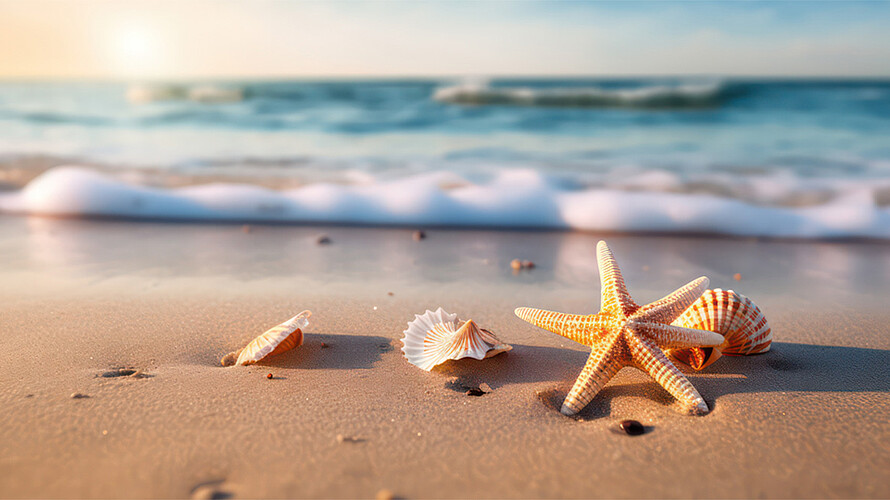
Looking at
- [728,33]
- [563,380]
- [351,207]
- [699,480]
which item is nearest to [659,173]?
[351,207]

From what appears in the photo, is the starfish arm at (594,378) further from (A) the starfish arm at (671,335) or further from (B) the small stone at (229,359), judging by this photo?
(B) the small stone at (229,359)

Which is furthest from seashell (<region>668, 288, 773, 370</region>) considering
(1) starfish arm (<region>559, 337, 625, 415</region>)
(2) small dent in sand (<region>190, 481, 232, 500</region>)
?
(2) small dent in sand (<region>190, 481, 232, 500</region>)

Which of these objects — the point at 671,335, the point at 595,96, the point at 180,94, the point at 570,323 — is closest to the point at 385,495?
the point at 570,323

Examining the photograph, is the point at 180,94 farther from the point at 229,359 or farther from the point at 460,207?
the point at 229,359

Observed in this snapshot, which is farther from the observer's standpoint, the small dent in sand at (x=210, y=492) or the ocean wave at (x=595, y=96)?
the ocean wave at (x=595, y=96)

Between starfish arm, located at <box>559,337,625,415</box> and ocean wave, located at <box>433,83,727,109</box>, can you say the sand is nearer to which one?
starfish arm, located at <box>559,337,625,415</box>

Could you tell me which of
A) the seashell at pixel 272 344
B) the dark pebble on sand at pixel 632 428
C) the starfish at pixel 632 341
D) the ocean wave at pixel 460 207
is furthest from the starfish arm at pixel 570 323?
the ocean wave at pixel 460 207

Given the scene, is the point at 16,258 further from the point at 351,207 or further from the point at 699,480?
the point at 699,480
